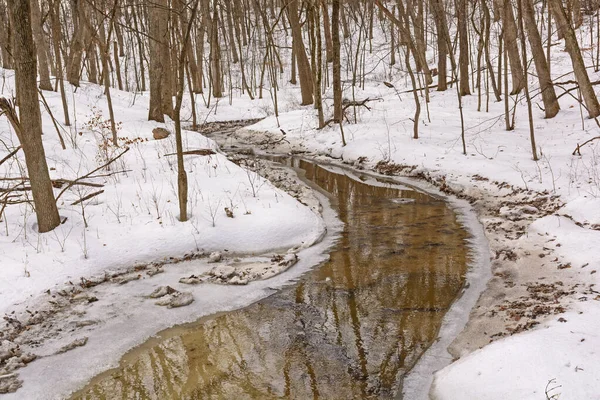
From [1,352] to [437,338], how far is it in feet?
13.6

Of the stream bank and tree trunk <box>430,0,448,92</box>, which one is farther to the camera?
tree trunk <box>430,0,448,92</box>

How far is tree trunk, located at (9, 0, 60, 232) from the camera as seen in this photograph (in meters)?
5.73

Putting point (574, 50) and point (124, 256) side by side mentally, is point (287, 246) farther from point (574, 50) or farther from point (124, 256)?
point (574, 50)

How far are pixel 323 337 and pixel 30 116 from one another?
14.9 feet

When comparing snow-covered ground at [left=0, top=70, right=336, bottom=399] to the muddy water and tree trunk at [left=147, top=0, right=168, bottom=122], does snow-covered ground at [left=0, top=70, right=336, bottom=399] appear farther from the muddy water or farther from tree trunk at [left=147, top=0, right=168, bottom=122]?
tree trunk at [left=147, top=0, right=168, bottom=122]

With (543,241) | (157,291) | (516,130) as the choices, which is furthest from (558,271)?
(516,130)

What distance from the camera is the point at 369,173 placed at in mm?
12148

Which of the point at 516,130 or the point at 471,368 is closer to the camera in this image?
the point at 471,368

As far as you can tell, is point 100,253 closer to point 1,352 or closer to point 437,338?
point 1,352

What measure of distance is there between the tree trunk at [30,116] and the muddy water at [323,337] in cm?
287

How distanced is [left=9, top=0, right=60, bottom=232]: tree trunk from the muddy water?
287cm

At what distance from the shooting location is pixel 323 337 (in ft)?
15.5

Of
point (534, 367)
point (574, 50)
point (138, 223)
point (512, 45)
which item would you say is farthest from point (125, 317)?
point (512, 45)

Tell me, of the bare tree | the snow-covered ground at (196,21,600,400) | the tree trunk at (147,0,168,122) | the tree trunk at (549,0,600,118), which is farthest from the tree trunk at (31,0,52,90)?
the tree trunk at (549,0,600,118)
